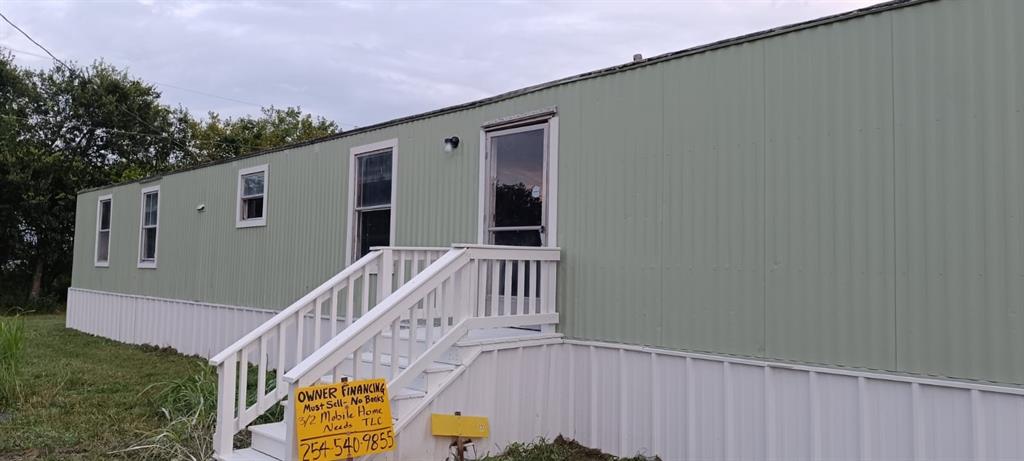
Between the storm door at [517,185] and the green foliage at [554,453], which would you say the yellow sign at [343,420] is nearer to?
the green foliage at [554,453]

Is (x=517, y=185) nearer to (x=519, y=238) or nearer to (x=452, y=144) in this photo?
(x=519, y=238)

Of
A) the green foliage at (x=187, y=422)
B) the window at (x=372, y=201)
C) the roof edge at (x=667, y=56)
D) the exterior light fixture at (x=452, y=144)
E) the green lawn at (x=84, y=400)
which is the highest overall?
the roof edge at (x=667, y=56)

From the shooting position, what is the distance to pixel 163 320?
36.8 ft

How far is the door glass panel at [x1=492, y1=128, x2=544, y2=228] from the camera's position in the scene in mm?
6066

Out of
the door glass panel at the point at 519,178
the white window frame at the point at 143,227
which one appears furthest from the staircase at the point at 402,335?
the white window frame at the point at 143,227

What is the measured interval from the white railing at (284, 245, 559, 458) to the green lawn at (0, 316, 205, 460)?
1.79m

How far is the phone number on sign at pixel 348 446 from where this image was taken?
399cm

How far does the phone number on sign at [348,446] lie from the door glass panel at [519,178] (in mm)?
2400

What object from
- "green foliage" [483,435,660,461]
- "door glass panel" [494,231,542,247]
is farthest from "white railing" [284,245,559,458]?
"green foliage" [483,435,660,461]

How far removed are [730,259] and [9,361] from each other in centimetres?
652

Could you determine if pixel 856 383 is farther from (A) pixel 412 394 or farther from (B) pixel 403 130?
(B) pixel 403 130

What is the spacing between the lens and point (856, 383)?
4.11 meters

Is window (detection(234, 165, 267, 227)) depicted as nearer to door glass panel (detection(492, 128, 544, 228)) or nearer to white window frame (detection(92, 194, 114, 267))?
door glass panel (detection(492, 128, 544, 228))

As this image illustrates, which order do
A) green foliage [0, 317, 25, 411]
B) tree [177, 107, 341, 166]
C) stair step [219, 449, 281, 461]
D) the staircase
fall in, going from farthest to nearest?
1. tree [177, 107, 341, 166]
2. green foliage [0, 317, 25, 411]
3. stair step [219, 449, 281, 461]
4. the staircase
